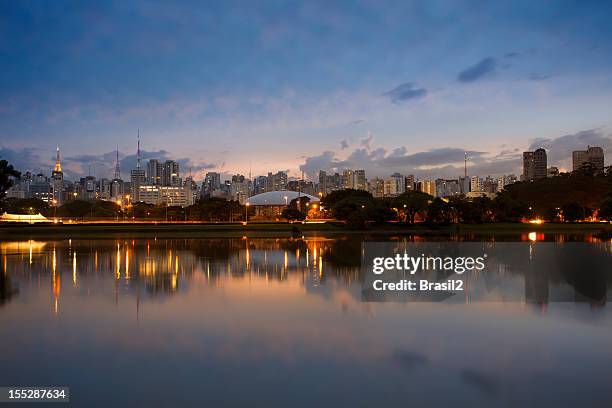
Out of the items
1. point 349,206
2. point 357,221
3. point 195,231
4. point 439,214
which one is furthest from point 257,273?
point 439,214

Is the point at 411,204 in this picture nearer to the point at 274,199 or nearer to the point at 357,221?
the point at 357,221

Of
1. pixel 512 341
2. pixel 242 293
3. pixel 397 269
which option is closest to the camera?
pixel 512 341

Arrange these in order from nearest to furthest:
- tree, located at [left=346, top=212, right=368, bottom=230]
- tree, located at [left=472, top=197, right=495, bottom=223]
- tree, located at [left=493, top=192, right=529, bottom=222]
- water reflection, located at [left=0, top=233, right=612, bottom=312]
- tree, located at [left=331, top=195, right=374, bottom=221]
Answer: water reflection, located at [left=0, top=233, right=612, bottom=312]
tree, located at [left=346, top=212, right=368, bottom=230]
tree, located at [left=331, top=195, right=374, bottom=221]
tree, located at [left=472, top=197, right=495, bottom=223]
tree, located at [left=493, top=192, right=529, bottom=222]

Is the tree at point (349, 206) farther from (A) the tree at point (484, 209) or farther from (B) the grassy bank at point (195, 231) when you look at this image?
(A) the tree at point (484, 209)

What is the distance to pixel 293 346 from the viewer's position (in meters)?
8.84

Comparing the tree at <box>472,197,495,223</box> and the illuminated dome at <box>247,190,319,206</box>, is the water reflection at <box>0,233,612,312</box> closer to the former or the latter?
the tree at <box>472,197,495,223</box>

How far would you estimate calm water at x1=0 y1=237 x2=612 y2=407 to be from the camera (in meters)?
6.72

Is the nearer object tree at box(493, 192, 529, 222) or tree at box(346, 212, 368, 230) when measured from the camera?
tree at box(346, 212, 368, 230)

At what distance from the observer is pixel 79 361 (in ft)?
25.9

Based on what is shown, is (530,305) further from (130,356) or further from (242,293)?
(130,356)

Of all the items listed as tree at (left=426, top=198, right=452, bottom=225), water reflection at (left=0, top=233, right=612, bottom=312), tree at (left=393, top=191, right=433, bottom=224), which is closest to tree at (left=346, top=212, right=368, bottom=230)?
tree at (left=426, top=198, right=452, bottom=225)

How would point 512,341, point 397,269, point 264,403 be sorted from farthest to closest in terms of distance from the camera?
point 397,269 → point 512,341 → point 264,403

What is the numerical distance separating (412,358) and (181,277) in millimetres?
10586

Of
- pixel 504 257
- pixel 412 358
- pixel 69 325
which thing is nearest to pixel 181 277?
pixel 69 325
